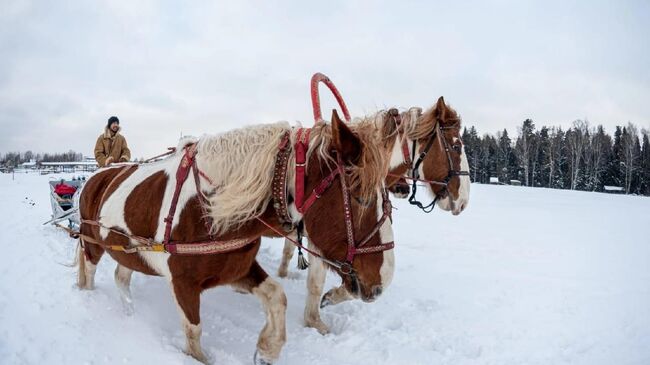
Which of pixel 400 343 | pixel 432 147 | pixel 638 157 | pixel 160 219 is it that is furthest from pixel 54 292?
pixel 638 157

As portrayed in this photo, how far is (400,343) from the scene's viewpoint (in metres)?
3.62

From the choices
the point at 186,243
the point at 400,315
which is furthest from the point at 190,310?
the point at 400,315

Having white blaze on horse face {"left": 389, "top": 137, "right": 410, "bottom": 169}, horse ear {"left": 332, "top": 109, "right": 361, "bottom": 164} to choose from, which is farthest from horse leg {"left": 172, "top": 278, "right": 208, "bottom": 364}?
white blaze on horse face {"left": 389, "top": 137, "right": 410, "bottom": 169}

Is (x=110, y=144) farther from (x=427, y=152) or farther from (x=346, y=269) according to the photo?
(x=346, y=269)

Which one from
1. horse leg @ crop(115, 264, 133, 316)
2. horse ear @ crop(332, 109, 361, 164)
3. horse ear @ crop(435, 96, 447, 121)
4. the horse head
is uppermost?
horse ear @ crop(435, 96, 447, 121)

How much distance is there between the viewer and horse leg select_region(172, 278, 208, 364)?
8.75 ft

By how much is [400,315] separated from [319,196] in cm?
270

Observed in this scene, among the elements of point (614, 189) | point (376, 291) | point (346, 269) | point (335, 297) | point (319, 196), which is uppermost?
point (614, 189)

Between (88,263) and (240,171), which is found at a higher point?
(240,171)

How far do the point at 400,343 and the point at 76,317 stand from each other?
119 inches

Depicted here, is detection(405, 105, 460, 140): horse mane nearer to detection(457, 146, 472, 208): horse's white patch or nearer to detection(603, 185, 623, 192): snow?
detection(457, 146, 472, 208): horse's white patch

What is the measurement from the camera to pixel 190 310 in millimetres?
2699

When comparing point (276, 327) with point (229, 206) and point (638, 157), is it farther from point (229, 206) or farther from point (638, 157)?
point (638, 157)

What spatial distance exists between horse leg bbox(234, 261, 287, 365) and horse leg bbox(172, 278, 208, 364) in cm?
39
